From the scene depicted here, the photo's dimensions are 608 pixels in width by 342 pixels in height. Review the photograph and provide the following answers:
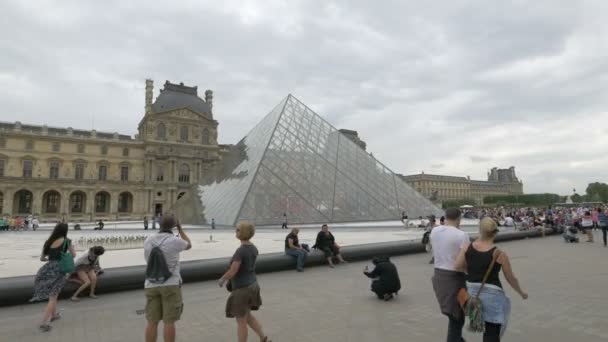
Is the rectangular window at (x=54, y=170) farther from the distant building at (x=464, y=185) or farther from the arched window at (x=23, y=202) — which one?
the distant building at (x=464, y=185)

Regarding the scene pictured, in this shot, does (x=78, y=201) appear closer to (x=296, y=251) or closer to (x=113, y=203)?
(x=113, y=203)

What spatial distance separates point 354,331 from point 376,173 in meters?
22.4

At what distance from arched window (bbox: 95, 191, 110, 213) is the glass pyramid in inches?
1388

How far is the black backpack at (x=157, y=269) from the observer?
288 centimetres

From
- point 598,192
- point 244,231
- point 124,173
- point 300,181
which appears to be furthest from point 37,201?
point 598,192

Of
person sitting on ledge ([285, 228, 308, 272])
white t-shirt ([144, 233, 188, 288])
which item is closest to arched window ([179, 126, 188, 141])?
person sitting on ledge ([285, 228, 308, 272])

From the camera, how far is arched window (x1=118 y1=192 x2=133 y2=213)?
5508cm

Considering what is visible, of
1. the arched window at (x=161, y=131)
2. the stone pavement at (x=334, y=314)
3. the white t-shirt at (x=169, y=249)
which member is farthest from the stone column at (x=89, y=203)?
Answer: the white t-shirt at (x=169, y=249)

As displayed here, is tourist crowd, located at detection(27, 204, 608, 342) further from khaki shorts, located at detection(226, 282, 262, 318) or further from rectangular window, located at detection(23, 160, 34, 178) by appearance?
rectangular window, located at detection(23, 160, 34, 178)

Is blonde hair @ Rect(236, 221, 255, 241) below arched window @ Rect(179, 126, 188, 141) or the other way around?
below

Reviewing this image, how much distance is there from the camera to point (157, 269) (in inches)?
114

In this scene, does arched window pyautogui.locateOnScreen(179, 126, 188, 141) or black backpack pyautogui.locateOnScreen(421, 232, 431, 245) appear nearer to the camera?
black backpack pyautogui.locateOnScreen(421, 232, 431, 245)

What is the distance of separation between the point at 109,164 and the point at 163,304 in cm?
5987

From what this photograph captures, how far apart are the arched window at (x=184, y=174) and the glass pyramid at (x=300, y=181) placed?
1277 inches
